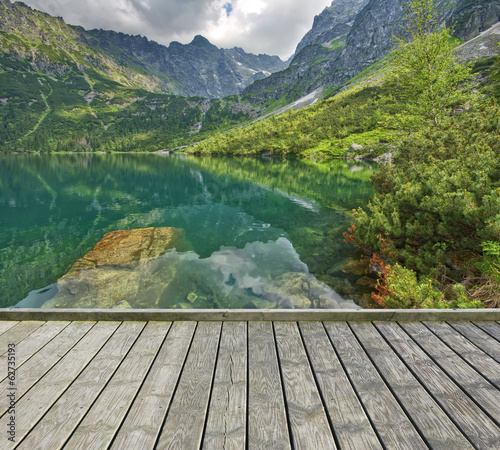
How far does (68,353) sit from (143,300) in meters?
7.02

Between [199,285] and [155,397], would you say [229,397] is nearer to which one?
[155,397]

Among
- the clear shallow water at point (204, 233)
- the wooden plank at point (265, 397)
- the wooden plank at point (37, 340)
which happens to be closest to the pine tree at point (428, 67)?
the clear shallow water at point (204, 233)

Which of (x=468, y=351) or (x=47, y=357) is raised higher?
(x=468, y=351)

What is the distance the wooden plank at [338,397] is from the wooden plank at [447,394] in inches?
33.4

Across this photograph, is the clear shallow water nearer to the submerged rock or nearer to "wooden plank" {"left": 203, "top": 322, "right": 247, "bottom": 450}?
the submerged rock

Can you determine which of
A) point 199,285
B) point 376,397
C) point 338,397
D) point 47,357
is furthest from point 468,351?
point 199,285

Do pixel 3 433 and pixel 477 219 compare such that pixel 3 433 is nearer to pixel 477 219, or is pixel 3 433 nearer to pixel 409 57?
pixel 477 219

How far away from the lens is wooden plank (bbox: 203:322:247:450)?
7.47 ft

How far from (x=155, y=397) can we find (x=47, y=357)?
1.75 m

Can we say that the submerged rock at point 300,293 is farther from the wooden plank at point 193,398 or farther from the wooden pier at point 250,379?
the wooden plank at point 193,398

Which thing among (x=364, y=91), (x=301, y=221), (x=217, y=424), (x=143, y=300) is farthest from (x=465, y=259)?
(x=364, y=91)

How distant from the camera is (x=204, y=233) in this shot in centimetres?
1809

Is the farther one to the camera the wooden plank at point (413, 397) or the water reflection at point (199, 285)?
the water reflection at point (199, 285)

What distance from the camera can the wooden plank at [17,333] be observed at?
3.69m
